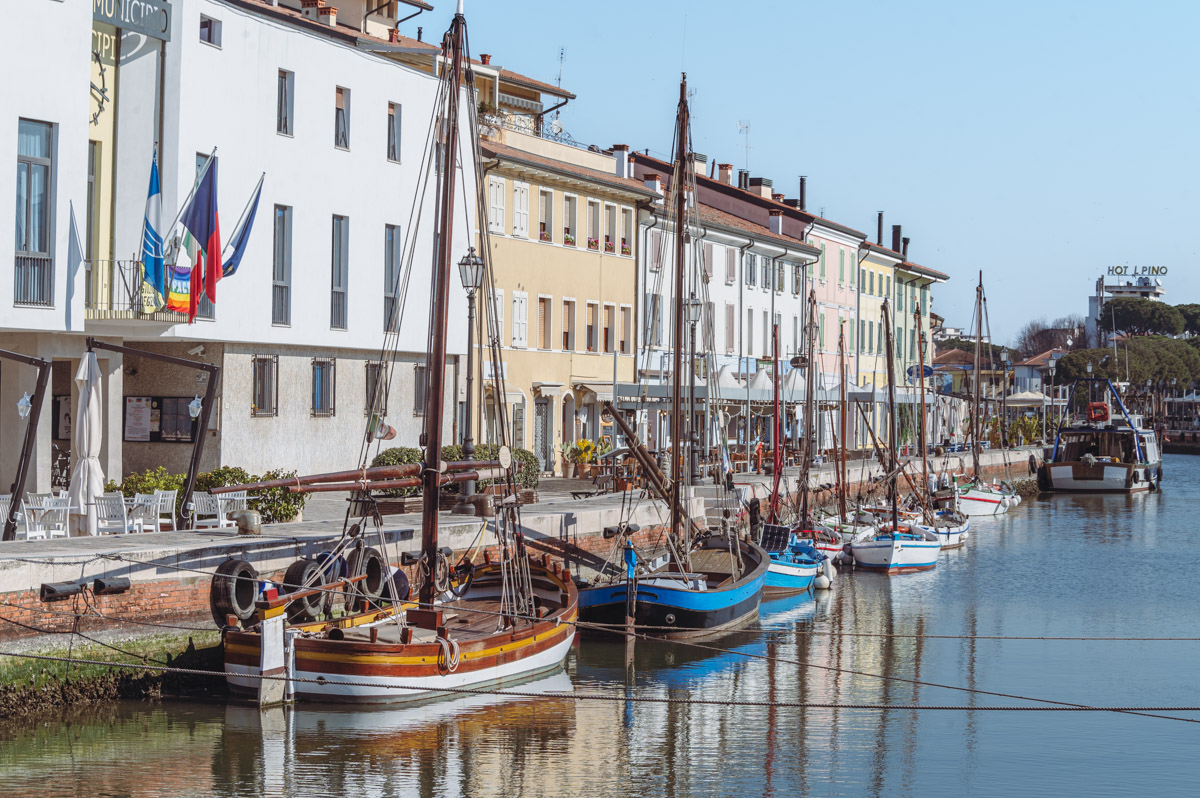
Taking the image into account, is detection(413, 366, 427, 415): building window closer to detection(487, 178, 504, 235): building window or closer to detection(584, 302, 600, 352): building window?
detection(487, 178, 504, 235): building window

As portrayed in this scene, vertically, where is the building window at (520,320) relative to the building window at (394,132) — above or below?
below

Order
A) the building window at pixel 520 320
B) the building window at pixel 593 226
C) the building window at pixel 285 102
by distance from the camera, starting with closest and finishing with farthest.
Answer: the building window at pixel 285 102, the building window at pixel 520 320, the building window at pixel 593 226

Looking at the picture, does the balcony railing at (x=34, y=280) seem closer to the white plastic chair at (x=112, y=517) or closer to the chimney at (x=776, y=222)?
the white plastic chair at (x=112, y=517)

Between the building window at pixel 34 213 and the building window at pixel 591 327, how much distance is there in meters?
23.8

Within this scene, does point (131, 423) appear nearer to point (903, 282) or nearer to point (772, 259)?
point (772, 259)

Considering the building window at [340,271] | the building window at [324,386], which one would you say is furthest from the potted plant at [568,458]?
the building window at [340,271]

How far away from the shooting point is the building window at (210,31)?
30688 mm

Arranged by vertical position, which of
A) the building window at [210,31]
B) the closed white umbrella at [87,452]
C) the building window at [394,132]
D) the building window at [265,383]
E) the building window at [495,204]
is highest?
the building window at [210,31]

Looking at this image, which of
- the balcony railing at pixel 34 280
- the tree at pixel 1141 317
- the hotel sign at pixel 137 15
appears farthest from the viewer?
the tree at pixel 1141 317

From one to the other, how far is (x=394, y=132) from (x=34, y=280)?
12.7m

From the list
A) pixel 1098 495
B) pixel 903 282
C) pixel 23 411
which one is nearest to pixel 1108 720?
pixel 23 411

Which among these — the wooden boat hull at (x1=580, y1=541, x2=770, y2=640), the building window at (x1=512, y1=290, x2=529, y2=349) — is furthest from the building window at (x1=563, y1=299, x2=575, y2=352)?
the wooden boat hull at (x1=580, y1=541, x2=770, y2=640)

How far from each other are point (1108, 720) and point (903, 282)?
221 feet

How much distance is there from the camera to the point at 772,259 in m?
63.9
